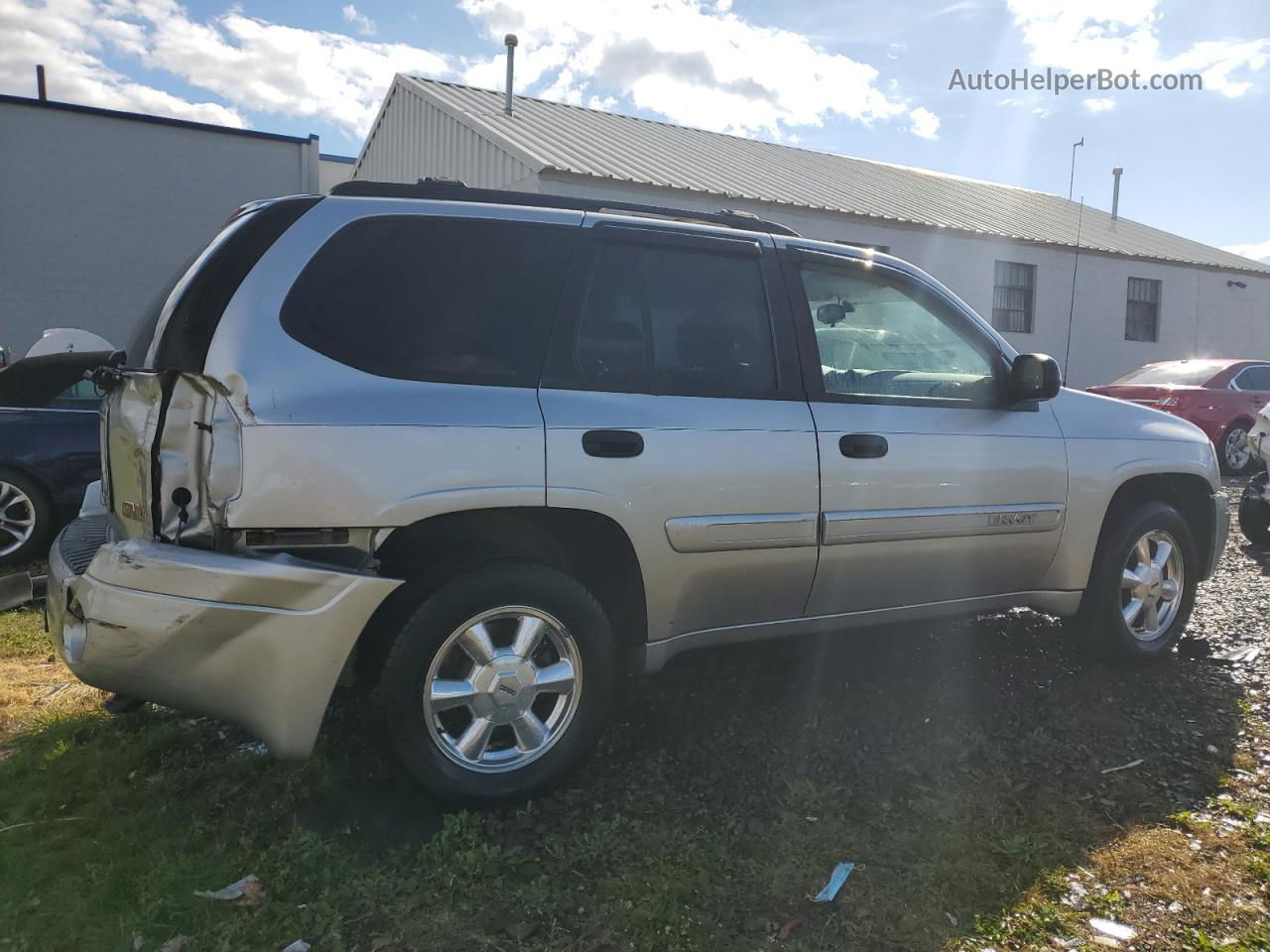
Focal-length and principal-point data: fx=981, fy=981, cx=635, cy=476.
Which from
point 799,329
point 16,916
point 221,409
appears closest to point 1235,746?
point 799,329

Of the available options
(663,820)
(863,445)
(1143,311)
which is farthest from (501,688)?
(1143,311)

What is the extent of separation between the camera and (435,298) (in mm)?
2975

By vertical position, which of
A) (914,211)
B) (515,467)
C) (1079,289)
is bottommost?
(515,467)

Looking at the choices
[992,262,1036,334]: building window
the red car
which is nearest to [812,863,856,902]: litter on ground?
the red car

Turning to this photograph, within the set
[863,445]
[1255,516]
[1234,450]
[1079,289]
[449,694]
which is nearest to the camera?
[449,694]

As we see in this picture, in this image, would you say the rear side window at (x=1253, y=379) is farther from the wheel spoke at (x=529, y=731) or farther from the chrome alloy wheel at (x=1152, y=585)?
the wheel spoke at (x=529, y=731)

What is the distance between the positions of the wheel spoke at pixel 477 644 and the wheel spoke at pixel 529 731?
0.24m

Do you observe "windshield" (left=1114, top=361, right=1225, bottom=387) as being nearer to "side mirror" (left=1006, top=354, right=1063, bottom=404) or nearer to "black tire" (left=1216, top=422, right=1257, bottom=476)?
"black tire" (left=1216, top=422, right=1257, bottom=476)

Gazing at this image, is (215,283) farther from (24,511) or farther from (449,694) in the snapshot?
(24,511)

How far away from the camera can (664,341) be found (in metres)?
3.33

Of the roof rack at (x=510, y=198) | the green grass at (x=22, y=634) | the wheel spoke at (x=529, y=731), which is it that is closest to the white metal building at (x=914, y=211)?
the green grass at (x=22, y=634)

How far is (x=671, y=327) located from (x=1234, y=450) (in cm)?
1152

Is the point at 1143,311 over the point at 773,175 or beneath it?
beneath

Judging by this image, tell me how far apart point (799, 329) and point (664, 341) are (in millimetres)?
578
